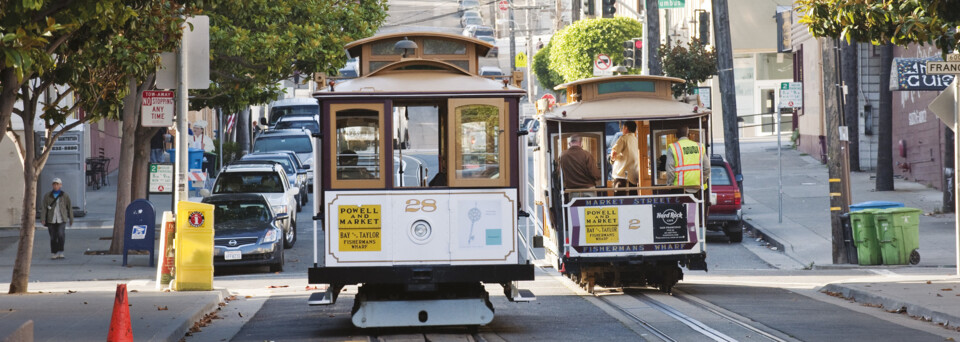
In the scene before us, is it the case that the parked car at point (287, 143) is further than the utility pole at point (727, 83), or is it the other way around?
the parked car at point (287, 143)

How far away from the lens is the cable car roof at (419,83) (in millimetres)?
12547

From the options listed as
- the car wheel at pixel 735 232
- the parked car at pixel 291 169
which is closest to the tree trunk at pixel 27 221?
the car wheel at pixel 735 232

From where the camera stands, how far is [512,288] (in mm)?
13008

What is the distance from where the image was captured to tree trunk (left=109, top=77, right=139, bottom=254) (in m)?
24.5

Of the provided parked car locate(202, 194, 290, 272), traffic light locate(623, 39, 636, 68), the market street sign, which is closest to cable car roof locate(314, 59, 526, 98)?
parked car locate(202, 194, 290, 272)

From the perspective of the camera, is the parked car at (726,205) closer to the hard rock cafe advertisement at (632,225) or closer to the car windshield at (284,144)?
the hard rock cafe advertisement at (632,225)

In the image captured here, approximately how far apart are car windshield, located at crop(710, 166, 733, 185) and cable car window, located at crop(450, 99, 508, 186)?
1388 cm

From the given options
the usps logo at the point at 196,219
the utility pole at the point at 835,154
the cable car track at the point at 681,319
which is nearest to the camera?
the cable car track at the point at 681,319

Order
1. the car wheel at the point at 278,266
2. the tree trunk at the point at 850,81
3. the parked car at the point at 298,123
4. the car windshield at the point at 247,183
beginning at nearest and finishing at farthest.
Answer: the car wheel at the point at 278,266
the car windshield at the point at 247,183
the tree trunk at the point at 850,81
the parked car at the point at 298,123

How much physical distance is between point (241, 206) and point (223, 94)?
5.17m

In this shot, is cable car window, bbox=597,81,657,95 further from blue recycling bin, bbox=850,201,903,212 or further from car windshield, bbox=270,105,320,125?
car windshield, bbox=270,105,320,125

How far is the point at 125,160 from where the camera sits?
24.5m

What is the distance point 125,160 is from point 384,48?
494 inches

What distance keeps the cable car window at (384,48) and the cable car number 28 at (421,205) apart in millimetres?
1745
